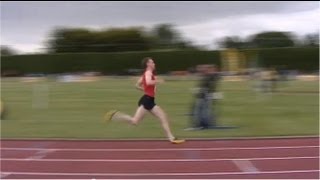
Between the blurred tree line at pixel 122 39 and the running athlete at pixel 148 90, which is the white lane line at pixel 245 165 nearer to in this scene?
the running athlete at pixel 148 90

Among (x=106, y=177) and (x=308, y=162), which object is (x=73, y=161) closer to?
(x=106, y=177)

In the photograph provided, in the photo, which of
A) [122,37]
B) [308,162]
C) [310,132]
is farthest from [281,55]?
[308,162]

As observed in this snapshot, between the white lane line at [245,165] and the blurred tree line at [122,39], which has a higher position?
the blurred tree line at [122,39]

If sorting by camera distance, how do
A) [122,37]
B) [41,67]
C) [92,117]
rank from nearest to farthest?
[92,117] < [41,67] < [122,37]

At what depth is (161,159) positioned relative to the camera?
28.1 ft

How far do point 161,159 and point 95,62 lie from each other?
127 feet

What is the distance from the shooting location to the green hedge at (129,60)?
44031 mm

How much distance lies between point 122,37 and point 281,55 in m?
16.5

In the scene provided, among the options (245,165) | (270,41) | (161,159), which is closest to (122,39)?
(270,41)

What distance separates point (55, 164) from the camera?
8211 millimetres

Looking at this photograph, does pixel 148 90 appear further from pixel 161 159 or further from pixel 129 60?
pixel 129 60

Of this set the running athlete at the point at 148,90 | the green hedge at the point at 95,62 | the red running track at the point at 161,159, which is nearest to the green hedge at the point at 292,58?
the green hedge at the point at 95,62

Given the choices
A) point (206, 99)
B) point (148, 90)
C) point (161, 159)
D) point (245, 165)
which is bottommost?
point (245, 165)

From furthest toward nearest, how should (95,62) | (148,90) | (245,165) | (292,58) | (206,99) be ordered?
1. (95,62)
2. (292,58)
3. (206,99)
4. (148,90)
5. (245,165)
